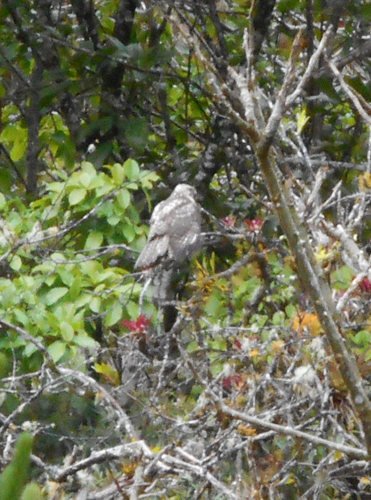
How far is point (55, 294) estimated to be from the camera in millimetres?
4020

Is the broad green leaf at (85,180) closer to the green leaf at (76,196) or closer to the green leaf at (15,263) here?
the green leaf at (76,196)

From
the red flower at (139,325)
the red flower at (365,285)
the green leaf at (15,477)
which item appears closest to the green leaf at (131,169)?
the red flower at (139,325)

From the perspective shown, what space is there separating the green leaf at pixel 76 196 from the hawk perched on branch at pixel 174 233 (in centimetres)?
42

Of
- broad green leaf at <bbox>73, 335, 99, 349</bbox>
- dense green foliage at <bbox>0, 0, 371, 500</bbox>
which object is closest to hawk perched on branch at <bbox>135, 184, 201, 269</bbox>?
dense green foliage at <bbox>0, 0, 371, 500</bbox>

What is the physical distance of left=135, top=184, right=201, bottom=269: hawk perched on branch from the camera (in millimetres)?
4234

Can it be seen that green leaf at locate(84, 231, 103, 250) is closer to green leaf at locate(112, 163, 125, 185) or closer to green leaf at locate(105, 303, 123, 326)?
green leaf at locate(112, 163, 125, 185)

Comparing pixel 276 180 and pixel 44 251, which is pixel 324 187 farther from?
pixel 276 180

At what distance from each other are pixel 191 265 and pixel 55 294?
97 centimetres

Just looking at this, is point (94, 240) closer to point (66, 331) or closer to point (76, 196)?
point (76, 196)

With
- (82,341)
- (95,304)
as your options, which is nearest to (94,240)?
(95,304)

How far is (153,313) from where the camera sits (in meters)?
4.16

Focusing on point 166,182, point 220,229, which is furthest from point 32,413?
point 166,182

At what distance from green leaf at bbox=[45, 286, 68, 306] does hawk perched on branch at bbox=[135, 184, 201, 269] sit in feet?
1.28

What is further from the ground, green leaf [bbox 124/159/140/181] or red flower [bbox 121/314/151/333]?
green leaf [bbox 124/159/140/181]
